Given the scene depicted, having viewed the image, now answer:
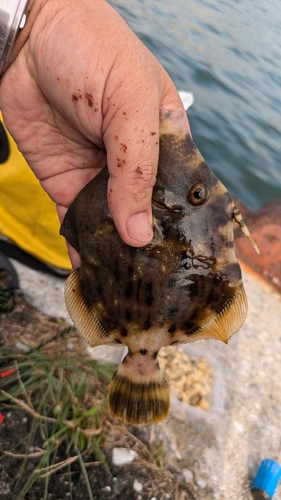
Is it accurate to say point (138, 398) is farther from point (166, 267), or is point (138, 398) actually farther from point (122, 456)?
point (122, 456)

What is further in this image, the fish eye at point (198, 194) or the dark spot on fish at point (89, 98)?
the dark spot on fish at point (89, 98)

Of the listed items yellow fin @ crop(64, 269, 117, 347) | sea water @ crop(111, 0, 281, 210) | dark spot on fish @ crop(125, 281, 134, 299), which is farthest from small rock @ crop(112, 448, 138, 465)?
sea water @ crop(111, 0, 281, 210)

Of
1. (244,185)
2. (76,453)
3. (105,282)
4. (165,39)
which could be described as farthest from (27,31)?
(165,39)

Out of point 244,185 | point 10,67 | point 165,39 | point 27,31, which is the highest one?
point 27,31

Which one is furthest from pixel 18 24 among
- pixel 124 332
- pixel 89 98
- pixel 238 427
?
pixel 238 427

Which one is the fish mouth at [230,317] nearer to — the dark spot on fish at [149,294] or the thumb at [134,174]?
the dark spot on fish at [149,294]

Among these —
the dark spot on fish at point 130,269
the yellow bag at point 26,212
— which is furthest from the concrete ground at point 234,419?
the dark spot on fish at point 130,269

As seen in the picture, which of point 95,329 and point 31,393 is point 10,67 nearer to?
point 95,329
